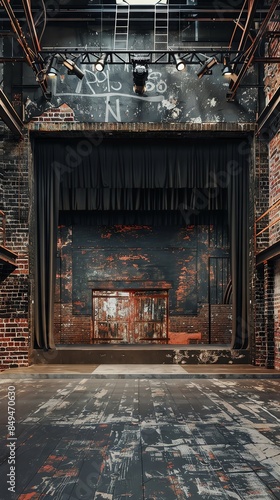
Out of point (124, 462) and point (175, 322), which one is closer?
point (124, 462)

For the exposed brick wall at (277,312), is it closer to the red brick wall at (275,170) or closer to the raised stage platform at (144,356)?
the red brick wall at (275,170)

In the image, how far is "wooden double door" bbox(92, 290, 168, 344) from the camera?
12.6m

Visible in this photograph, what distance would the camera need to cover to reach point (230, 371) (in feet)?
26.0

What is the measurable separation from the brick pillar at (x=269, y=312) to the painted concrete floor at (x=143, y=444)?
3.04m

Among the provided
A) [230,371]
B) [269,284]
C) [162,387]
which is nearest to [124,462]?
[162,387]

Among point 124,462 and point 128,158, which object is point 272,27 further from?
point 124,462

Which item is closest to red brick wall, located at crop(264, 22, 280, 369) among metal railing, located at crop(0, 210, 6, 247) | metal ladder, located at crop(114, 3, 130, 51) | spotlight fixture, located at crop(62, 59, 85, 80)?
metal ladder, located at crop(114, 3, 130, 51)

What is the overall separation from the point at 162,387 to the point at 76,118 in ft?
16.1

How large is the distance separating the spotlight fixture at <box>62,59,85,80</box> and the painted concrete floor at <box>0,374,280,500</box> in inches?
193

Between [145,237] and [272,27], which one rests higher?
[272,27]

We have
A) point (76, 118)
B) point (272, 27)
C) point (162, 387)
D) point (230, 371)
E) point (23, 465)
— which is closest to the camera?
point (23, 465)

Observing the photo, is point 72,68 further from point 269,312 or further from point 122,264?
point 122,264

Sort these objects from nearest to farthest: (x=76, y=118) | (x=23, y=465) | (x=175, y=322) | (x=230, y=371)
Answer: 1. (x=23, y=465)
2. (x=230, y=371)
3. (x=76, y=118)
4. (x=175, y=322)

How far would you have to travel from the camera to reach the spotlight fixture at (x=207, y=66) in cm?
828
